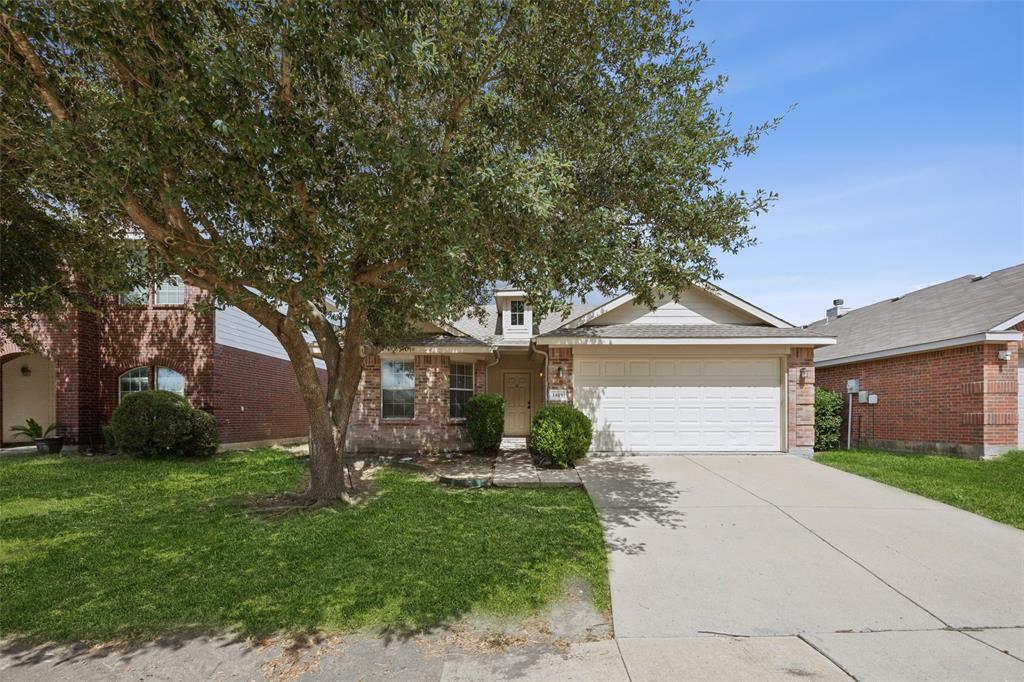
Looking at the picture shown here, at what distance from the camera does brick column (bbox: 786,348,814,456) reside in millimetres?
12359

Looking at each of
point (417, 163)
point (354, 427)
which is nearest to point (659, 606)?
point (417, 163)

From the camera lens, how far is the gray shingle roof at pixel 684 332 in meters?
12.2

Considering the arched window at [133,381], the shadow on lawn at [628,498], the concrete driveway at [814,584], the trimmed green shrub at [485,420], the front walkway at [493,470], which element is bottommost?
the front walkway at [493,470]

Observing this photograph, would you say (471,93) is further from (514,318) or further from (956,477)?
(514,318)

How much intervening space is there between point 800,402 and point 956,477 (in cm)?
326

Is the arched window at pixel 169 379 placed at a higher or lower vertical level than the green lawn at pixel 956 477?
higher

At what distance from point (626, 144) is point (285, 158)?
4.91 m

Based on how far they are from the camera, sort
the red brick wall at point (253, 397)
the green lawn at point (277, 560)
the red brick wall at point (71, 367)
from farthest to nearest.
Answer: the red brick wall at point (253, 397), the red brick wall at point (71, 367), the green lawn at point (277, 560)

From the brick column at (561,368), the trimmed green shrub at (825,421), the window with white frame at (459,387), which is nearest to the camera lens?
the brick column at (561,368)

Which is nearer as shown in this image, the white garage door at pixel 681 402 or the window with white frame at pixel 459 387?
the white garage door at pixel 681 402

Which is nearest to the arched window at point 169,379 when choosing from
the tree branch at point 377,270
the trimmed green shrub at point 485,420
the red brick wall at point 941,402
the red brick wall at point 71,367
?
the red brick wall at point 71,367

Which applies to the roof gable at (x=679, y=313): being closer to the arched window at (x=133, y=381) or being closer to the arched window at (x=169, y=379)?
the arched window at (x=169, y=379)

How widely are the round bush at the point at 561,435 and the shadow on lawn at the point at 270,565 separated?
6.29 ft

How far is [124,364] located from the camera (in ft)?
47.3
